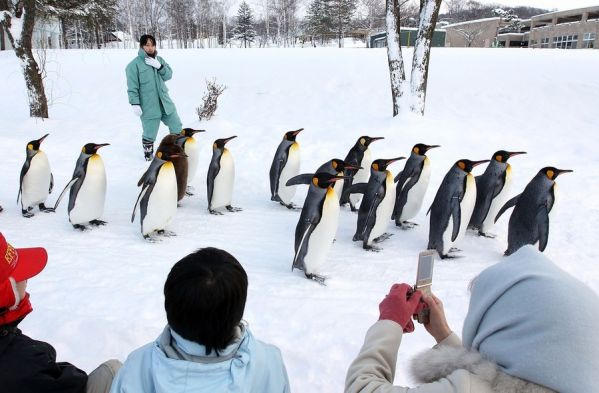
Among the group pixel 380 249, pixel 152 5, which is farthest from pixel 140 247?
pixel 152 5

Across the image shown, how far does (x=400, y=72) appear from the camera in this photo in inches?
289

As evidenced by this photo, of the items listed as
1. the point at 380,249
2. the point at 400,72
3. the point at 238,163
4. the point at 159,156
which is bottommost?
the point at 380,249

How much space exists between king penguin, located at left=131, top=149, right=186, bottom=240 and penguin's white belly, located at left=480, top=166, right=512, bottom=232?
2982mm

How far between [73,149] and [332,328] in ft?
19.7

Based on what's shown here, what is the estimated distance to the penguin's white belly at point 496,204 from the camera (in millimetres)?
4402

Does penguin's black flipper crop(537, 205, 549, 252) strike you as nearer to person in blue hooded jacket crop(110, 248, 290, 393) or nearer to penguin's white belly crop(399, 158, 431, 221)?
penguin's white belly crop(399, 158, 431, 221)

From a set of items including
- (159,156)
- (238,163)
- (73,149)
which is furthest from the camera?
(73,149)

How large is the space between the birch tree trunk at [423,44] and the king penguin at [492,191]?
320cm

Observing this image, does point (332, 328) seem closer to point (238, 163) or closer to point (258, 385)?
point (258, 385)

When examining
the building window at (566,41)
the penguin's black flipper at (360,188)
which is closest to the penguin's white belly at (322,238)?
the penguin's black flipper at (360,188)

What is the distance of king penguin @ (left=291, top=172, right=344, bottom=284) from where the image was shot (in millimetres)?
3494

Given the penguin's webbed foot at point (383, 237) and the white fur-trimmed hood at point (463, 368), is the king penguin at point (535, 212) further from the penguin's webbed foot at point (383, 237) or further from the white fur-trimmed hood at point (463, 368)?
the white fur-trimmed hood at point (463, 368)

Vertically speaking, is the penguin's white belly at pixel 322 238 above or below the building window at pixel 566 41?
below

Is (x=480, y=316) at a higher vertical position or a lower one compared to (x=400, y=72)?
lower
